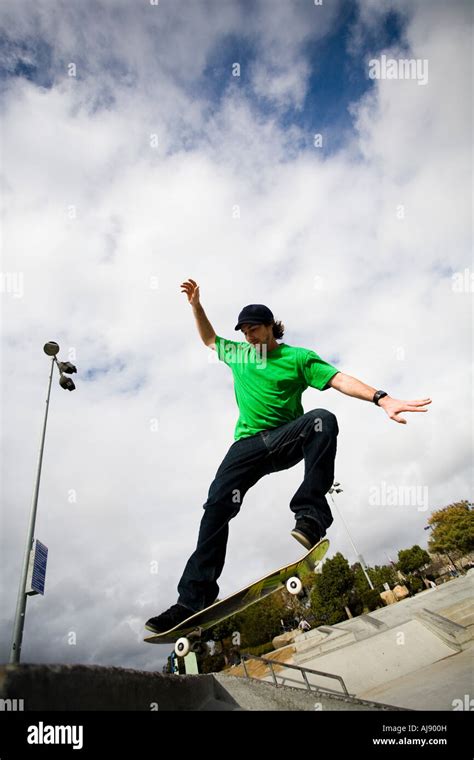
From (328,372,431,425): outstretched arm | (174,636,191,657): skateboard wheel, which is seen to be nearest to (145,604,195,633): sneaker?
(174,636,191,657): skateboard wheel

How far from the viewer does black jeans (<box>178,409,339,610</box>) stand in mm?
3789

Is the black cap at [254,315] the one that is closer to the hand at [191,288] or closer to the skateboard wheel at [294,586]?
the hand at [191,288]

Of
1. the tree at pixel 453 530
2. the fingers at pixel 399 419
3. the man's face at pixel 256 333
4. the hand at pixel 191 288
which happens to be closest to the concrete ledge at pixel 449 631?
the fingers at pixel 399 419

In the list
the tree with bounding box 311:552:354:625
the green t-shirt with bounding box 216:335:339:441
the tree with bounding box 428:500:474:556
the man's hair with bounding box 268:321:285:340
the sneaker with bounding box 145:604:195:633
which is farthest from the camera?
the tree with bounding box 428:500:474:556

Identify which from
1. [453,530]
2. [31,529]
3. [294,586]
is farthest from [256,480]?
[453,530]

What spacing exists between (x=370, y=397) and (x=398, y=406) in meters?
0.27

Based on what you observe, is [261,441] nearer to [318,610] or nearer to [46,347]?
[46,347]

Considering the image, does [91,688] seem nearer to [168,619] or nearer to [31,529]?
[168,619]

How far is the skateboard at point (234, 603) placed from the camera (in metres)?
3.76

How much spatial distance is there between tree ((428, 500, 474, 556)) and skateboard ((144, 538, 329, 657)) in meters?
56.8

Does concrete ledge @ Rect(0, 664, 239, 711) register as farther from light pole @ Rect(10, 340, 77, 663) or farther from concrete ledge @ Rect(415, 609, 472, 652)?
concrete ledge @ Rect(415, 609, 472, 652)
